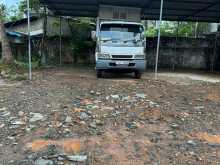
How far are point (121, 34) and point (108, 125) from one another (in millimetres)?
6832

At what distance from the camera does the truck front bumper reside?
13.0 meters

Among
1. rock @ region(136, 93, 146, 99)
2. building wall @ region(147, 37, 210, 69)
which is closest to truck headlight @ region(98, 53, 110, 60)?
rock @ region(136, 93, 146, 99)

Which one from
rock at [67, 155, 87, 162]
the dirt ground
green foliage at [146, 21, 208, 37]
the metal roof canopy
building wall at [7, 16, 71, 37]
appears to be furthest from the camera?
green foliage at [146, 21, 208, 37]

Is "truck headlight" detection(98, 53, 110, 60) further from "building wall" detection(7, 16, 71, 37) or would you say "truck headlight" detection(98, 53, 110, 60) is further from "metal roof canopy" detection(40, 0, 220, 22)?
"building wall" detection(7, 16, 71, 37)

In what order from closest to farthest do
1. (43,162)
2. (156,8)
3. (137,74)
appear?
(43,162) < (137,74) < (156,8)

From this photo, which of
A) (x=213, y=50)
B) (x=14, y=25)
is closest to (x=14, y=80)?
(x=213, y=50)

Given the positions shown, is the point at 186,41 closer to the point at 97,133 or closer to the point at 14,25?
the point at 14,25

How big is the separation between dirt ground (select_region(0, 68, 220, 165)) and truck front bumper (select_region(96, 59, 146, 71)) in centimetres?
234

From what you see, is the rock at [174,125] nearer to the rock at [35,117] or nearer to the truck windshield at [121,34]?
the rock at [35,117]

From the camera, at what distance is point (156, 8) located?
1800 centimetres

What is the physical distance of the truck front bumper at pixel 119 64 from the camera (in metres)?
13.0

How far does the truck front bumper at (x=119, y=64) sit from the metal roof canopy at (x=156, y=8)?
391cm

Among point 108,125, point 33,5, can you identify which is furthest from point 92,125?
point 33,5

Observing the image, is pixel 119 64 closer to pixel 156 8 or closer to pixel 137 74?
pixel 137 74
